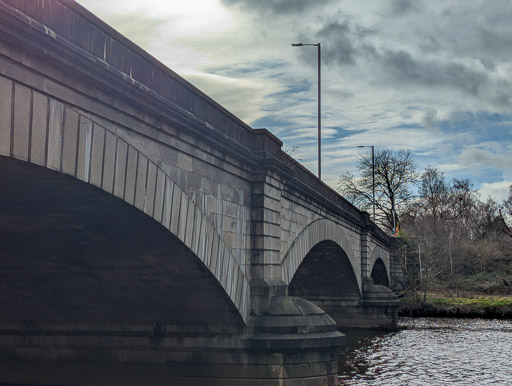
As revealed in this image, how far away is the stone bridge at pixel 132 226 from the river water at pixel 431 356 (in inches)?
171

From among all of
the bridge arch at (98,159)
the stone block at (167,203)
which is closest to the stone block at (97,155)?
the bridge arch at (98,159)

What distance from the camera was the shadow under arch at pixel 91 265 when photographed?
8.91m

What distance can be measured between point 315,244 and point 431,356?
17.9 feet

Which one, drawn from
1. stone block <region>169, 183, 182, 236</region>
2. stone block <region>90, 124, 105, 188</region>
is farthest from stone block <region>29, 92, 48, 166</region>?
stone block <region>169, 183, 182, 236</region>

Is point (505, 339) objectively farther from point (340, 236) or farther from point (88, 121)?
point (88, 121)

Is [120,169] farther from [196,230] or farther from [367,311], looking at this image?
[367,311]

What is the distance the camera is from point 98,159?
7.93 meters

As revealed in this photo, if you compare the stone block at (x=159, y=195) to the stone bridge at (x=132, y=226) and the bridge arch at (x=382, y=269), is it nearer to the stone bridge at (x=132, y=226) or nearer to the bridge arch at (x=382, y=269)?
the stone bridge at (x=132, y=226)

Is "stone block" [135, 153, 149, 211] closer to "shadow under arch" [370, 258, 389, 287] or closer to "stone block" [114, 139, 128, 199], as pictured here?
"stone block" [114, 139, 128, 199]

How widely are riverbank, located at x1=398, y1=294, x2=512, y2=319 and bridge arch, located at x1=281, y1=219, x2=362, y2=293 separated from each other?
10.2 meters

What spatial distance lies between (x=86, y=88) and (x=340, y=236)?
19903 mm

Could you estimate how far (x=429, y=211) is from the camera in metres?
66.6

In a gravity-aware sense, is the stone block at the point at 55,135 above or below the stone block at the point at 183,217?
above

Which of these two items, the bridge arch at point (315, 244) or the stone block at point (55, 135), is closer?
the stone block at point (55, 135)
